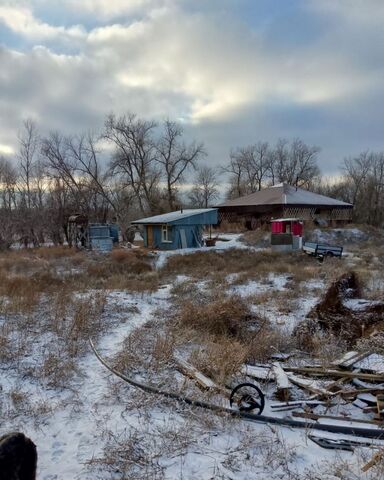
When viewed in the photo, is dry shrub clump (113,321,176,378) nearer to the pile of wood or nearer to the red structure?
the pile of wood

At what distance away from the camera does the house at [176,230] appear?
77.0ft

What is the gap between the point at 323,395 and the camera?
188 inches

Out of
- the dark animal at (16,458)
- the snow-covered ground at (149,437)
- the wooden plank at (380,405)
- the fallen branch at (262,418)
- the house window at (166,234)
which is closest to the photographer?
the dark animal at (16,458)

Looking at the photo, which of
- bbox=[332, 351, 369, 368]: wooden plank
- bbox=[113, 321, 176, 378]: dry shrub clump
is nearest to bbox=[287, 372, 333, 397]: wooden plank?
→ bbox=[332, 351, 369, 368]: wooden plank

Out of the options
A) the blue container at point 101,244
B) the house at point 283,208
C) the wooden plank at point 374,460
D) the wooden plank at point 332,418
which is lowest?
the wooden plank at point 332,418

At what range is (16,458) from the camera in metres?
2.47

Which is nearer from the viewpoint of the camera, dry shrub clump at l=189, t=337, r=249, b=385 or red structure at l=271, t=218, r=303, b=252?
dry shrub clump at l=189, t=337, r=249, b=385

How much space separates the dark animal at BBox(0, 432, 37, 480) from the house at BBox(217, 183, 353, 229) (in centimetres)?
2817

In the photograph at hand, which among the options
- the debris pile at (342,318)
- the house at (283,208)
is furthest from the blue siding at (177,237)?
the debris pile at (342,318)

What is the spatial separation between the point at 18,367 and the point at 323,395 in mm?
4362

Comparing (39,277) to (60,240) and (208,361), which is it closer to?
(208,361)

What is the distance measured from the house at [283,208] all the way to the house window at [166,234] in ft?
33.1

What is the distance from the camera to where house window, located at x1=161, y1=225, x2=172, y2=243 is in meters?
23.6

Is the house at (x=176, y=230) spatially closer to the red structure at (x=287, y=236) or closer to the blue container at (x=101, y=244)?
the blue container at (x=101, y=244)
